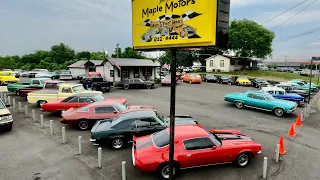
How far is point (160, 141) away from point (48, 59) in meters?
77.9

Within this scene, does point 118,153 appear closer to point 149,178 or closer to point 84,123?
point 149,178

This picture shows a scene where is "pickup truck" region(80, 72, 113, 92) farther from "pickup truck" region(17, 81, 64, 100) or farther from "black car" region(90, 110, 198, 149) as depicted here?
"black car" region(90, 110, 198, 149)

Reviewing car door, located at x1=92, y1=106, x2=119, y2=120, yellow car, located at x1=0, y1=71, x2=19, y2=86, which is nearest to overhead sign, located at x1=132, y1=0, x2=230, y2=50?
car door, located at x1=92, y1=106, x2=119, y2=120

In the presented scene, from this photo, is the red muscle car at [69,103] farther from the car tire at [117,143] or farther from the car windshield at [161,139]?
the car windshield at [161,139]

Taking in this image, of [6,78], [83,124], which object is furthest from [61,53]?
[83,124]

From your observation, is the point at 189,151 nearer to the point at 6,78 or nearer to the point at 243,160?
the point at 243,160

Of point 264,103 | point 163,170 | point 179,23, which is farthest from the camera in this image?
point 264,103

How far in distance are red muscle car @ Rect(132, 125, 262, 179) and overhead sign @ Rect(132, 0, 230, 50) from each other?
10.7 ft

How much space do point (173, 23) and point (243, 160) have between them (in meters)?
5.44

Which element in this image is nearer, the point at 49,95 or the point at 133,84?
the point at 49,95

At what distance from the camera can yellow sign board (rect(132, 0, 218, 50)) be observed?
3.90 metres

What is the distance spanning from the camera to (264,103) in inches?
594

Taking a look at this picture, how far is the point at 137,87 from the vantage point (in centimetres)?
2786

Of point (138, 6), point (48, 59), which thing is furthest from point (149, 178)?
point (48, 59)
